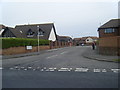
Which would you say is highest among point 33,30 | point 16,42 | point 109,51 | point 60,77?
point 33,30

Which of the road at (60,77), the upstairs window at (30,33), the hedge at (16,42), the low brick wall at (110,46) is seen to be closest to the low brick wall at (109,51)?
the low brick wall at (110,46)

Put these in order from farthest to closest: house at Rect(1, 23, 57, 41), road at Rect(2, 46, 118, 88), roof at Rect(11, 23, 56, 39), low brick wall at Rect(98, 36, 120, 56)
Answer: roof at Rect(11, 23, 56, 39) < house at Rect(1, 23, 57, 41) < low brick wall at Rect(98, 36, 120, 56) < road at Rect(2, 46, 118, 88)

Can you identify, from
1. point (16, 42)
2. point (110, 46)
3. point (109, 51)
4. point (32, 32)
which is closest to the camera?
point (110, 46)

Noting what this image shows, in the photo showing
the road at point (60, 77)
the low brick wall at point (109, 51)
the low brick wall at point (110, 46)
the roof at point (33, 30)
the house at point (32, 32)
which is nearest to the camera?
the road at point (60, 77)

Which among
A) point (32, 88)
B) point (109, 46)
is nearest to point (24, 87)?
point (32, 88)

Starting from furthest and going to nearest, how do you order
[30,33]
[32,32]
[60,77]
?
[30,33], [32,32], [60,77]

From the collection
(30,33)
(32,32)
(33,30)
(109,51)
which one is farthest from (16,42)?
(33,30)

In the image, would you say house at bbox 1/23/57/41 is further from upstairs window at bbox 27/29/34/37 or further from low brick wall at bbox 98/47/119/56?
low brick wall at bbox 98/47/119/56

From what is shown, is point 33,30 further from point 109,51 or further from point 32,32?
point 109,51

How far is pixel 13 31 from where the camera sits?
143ft

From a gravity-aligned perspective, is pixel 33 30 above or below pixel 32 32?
above

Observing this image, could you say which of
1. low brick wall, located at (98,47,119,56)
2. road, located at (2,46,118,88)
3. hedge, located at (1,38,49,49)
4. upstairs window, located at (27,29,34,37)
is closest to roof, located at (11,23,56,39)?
upstairs window, located at (27,29,34,37)

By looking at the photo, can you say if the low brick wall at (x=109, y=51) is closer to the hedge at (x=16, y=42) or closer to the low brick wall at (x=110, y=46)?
the low brick wall at (x=110, y=46)

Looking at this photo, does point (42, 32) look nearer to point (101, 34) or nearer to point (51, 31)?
point (51, 31)
